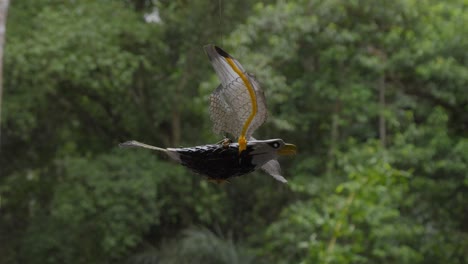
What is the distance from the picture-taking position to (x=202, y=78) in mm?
5172

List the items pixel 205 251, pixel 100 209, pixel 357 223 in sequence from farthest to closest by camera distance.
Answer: pixel 100 209 → pixel 205 251 → pixel 357 223

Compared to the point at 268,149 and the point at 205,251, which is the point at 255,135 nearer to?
the point at 205,251

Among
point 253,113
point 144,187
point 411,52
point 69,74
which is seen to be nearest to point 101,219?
point 144,187

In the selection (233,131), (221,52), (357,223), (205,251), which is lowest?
(205,251)

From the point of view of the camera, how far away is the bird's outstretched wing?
3.51ft

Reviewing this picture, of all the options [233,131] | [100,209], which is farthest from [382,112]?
[233,131]

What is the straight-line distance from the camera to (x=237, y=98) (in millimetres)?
1096

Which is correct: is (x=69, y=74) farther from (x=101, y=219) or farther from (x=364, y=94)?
(x=364, y=94)

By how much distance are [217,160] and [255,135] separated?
132 inches

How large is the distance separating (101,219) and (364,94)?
2.00 metres

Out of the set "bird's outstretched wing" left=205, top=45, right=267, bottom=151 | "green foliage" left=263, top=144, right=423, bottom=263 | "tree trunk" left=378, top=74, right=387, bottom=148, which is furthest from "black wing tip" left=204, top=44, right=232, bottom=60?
"tree trunk" left=378, top=74, right=387, bottom=148

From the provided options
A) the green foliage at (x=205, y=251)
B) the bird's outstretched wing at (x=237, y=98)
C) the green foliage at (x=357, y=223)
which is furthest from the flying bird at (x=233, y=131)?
the green foliage at (x=205, y=251)

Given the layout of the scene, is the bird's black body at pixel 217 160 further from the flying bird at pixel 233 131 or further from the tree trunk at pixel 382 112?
the tree trunk at pixel 382 112

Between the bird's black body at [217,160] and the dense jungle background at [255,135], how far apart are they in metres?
2.47
